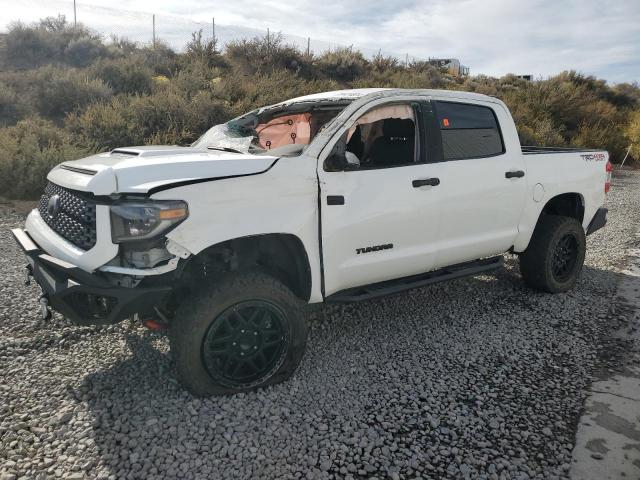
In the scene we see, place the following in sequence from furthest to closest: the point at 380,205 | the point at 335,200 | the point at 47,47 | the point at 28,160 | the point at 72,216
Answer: the point at 47,47 → the point at 28,160 → the point at 380,205 → the point at 335,200 → the point at 72,216

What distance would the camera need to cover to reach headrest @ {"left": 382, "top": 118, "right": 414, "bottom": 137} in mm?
4000

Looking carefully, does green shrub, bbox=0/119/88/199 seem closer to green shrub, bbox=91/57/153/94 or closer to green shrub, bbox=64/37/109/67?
green shrub, bbox=91/57/153/94

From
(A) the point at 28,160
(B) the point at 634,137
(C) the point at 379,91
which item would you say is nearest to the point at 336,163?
(C) the point at 379,91

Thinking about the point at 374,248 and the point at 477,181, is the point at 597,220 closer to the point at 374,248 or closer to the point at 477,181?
the point at 477,181

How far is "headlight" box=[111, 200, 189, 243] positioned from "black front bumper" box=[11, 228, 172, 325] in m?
0.27

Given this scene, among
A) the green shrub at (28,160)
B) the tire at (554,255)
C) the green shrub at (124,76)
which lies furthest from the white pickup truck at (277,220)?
the green shrub at (124,76)

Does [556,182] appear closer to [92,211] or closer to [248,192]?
[248,192]

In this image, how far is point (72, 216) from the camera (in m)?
3.06

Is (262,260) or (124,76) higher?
(124,76)

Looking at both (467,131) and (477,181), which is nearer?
(477,181)

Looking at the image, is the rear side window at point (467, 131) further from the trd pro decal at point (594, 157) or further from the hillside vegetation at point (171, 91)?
the hillside vegetation at point (171, 91)

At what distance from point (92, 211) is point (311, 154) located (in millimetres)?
1384

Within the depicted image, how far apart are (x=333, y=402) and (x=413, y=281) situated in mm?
1283

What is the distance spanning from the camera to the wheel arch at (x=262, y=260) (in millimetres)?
3176
